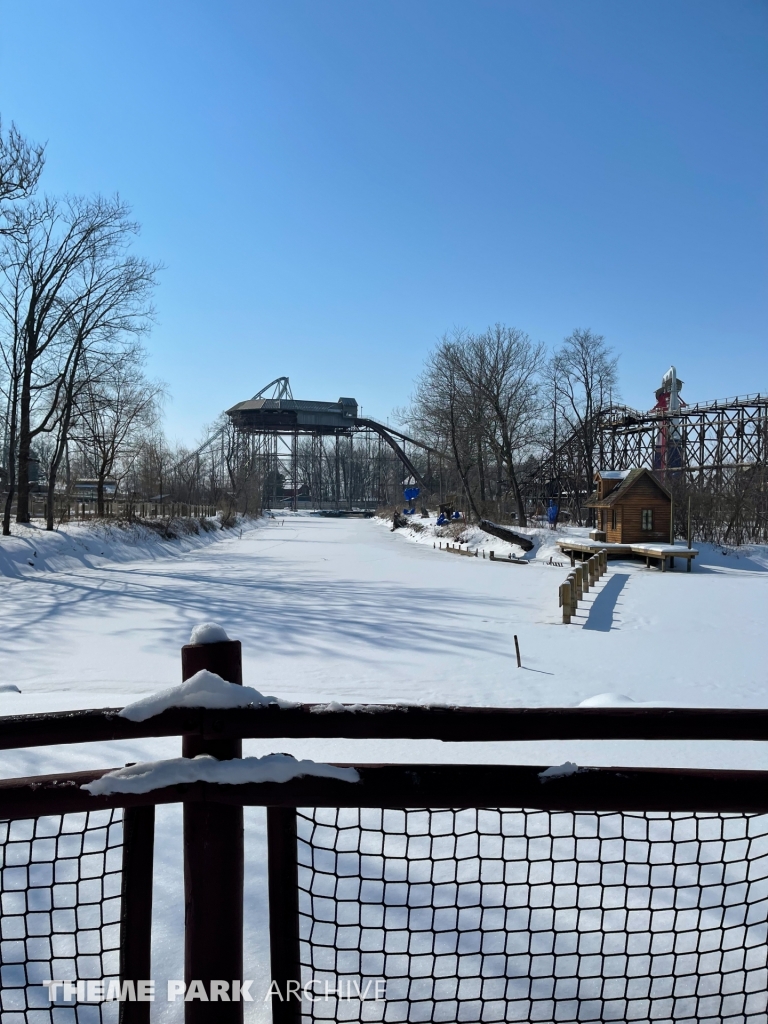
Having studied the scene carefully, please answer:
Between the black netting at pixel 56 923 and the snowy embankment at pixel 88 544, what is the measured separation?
16.6m

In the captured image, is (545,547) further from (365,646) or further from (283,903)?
(283,903)

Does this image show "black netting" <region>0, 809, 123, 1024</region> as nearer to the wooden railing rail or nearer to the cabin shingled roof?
the wooden railing rail

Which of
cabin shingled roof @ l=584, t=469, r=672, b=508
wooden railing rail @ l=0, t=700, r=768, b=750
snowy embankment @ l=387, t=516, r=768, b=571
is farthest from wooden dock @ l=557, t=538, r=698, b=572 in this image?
wooden railing rail @ l=0, t=700, r=768, b=750

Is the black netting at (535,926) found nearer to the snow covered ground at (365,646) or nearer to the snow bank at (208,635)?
the snow covered ground at (365,646)

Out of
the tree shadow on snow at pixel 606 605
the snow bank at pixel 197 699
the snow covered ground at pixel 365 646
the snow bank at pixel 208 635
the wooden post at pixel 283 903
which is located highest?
the snow bank at pixel 208 635

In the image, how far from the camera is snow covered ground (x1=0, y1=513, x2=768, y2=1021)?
493cm

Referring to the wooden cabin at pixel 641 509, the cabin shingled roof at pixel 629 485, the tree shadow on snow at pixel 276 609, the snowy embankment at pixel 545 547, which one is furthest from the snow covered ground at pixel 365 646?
the cabin shingled roof at pixel 629 485

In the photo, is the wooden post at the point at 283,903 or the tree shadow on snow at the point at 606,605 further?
the tree shadow on snow at the point at 606,605

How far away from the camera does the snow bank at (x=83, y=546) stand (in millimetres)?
19297

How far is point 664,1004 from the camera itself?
245cm

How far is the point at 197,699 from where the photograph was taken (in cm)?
160

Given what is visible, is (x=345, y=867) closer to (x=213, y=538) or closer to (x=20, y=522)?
(x=20, y=522)

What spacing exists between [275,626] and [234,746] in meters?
10.1

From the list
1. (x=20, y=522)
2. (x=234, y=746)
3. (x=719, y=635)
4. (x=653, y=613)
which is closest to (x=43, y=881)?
(x=234, y=746)
